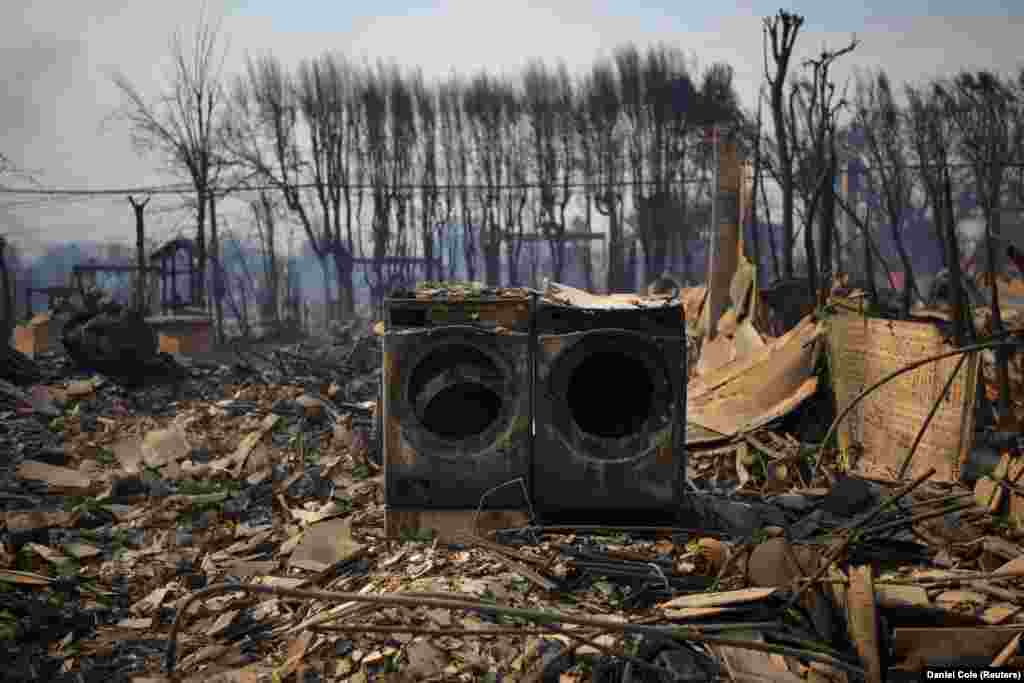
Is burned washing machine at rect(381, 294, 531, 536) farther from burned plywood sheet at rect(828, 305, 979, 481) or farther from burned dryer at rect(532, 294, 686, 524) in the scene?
burned plywood sheet at rect(828, 305, 979, 481)

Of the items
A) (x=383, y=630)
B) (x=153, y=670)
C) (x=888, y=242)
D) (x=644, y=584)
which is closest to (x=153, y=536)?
(x=153, y=670)

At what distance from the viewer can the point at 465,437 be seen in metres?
5.15

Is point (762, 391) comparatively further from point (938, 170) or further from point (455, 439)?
point (938, 170)

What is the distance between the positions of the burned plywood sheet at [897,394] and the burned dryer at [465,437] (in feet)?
10.4

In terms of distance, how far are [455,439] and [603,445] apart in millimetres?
911

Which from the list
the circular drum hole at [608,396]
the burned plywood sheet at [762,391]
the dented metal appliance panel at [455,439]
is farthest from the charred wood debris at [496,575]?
the circular drum hole at [608,396]

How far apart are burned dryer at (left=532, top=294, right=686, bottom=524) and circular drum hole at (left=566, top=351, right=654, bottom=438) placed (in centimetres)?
Answer: 43

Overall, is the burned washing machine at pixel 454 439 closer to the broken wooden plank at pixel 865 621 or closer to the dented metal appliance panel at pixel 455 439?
the dented metal appliance panel at pixel 455 439

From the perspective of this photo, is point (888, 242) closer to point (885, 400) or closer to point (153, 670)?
point (885, 400)

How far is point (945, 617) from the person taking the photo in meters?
3.68

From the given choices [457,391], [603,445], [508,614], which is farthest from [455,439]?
[508,614]

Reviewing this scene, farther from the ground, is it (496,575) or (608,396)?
(608,396)

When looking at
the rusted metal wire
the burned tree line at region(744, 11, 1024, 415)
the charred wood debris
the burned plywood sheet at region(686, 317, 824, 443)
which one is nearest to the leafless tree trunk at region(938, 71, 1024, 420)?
the burned tree line at region(744, 11, 1024, 415)

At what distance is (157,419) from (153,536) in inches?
155
